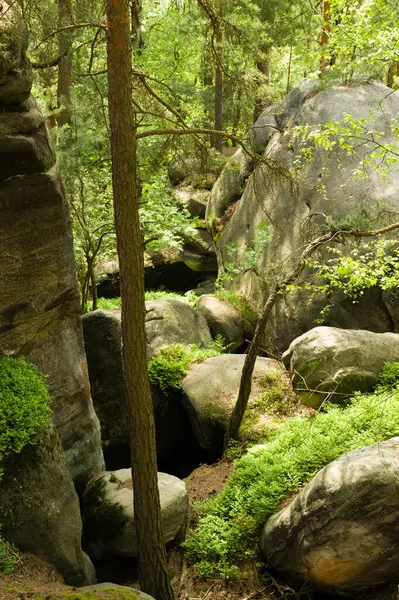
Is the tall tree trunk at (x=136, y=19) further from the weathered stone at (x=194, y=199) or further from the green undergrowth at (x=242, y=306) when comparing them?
the weathered stone at (x=194, y=199)

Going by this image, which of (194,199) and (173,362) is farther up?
(194,199)

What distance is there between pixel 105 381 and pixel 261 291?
6118 mm

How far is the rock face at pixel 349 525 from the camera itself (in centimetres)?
675

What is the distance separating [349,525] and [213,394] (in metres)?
5.33

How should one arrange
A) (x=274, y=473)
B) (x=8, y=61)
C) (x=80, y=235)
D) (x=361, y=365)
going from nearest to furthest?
(x=8, y=61) < (x=274, y=473) < (x=361, y=365) < (x=80, y=235)

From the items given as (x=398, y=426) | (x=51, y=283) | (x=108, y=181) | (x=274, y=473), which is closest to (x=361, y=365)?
(x=398, y=426)

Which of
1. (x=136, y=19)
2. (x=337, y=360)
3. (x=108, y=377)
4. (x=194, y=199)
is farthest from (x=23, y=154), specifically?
(x=194, y=199)

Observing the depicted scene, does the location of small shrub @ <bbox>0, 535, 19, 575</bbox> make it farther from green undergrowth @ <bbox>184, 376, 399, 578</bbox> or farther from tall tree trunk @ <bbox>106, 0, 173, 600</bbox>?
green undergrowth @ <bbox>184, 376, 399, 578</bbox>

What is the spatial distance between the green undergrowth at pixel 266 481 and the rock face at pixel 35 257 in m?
2.41

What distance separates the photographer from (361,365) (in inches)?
416

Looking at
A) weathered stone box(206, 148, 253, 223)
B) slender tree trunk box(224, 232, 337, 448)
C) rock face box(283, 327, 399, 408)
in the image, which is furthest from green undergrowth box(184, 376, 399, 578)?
weathered stone box(206, 148, 253, 223)

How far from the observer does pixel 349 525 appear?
689cm

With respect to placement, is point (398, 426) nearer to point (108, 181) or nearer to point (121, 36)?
point (121, 36)

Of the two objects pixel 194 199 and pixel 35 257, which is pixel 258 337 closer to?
pixel 35 257
